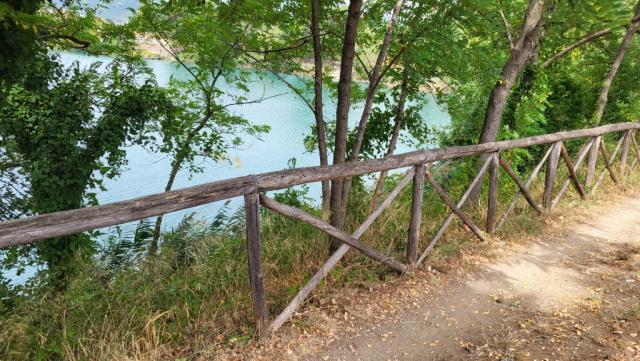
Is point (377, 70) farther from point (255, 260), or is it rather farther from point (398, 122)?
point (255, 260)

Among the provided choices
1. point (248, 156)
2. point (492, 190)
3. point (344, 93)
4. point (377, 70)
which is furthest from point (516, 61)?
point (248, 156)

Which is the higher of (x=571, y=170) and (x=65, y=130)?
(x=65, y=130)

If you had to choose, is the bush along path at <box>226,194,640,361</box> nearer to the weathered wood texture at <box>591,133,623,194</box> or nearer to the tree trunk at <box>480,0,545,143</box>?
the tree trunk at <box>480,0,545,143</box>

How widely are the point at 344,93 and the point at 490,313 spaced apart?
2.68m

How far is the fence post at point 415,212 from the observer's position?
13.7 feet

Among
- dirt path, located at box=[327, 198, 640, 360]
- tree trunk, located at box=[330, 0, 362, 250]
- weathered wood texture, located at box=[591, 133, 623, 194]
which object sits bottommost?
dirt path, located at box=[327, 198, 640, 360]

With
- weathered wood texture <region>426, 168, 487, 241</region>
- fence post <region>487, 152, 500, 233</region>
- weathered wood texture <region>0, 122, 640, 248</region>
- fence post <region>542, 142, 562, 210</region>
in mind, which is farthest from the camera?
fence post <region>542, 142, 562, 210</region>

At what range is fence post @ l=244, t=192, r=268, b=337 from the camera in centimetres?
304

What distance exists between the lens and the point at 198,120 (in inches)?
345

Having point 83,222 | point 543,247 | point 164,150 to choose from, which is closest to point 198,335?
point 83,222

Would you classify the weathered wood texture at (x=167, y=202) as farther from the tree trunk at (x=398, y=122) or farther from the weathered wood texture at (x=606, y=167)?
the weathered wood texture at (x=606, y=167)

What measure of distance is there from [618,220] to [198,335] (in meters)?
6.62

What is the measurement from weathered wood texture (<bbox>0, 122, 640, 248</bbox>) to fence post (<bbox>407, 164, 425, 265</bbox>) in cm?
16

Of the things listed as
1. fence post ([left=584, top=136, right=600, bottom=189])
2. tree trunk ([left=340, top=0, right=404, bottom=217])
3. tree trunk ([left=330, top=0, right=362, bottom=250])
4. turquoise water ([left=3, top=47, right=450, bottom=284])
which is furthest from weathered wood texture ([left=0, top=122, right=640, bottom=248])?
fence post ([left=584, top=136, right=600, bottom=189])
